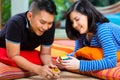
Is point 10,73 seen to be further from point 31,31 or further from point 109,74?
point 109,74

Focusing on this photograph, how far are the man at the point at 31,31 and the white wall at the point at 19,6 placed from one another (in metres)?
1.70

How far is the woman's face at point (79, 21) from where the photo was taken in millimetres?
1579

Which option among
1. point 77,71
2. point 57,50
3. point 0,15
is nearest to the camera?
point 77,71

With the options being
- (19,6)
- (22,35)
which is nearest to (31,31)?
(22,35)

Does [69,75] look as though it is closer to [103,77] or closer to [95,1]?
[103,77]

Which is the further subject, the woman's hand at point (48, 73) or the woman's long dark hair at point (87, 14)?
the woman's long dark hair at point (87, 14)

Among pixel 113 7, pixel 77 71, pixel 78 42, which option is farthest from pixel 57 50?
pixel 113 7

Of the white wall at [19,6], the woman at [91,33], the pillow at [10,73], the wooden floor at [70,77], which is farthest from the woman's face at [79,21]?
the white wall at [19,6]

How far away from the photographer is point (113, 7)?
14.0 feet

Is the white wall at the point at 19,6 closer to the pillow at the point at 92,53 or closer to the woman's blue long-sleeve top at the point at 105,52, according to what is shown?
the pillow at the point at 92,53

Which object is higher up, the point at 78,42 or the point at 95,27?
the point at 95,27

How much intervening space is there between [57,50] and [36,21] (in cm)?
75

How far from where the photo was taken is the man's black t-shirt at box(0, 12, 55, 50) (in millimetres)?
1504

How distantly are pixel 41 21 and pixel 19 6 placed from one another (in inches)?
74.7
